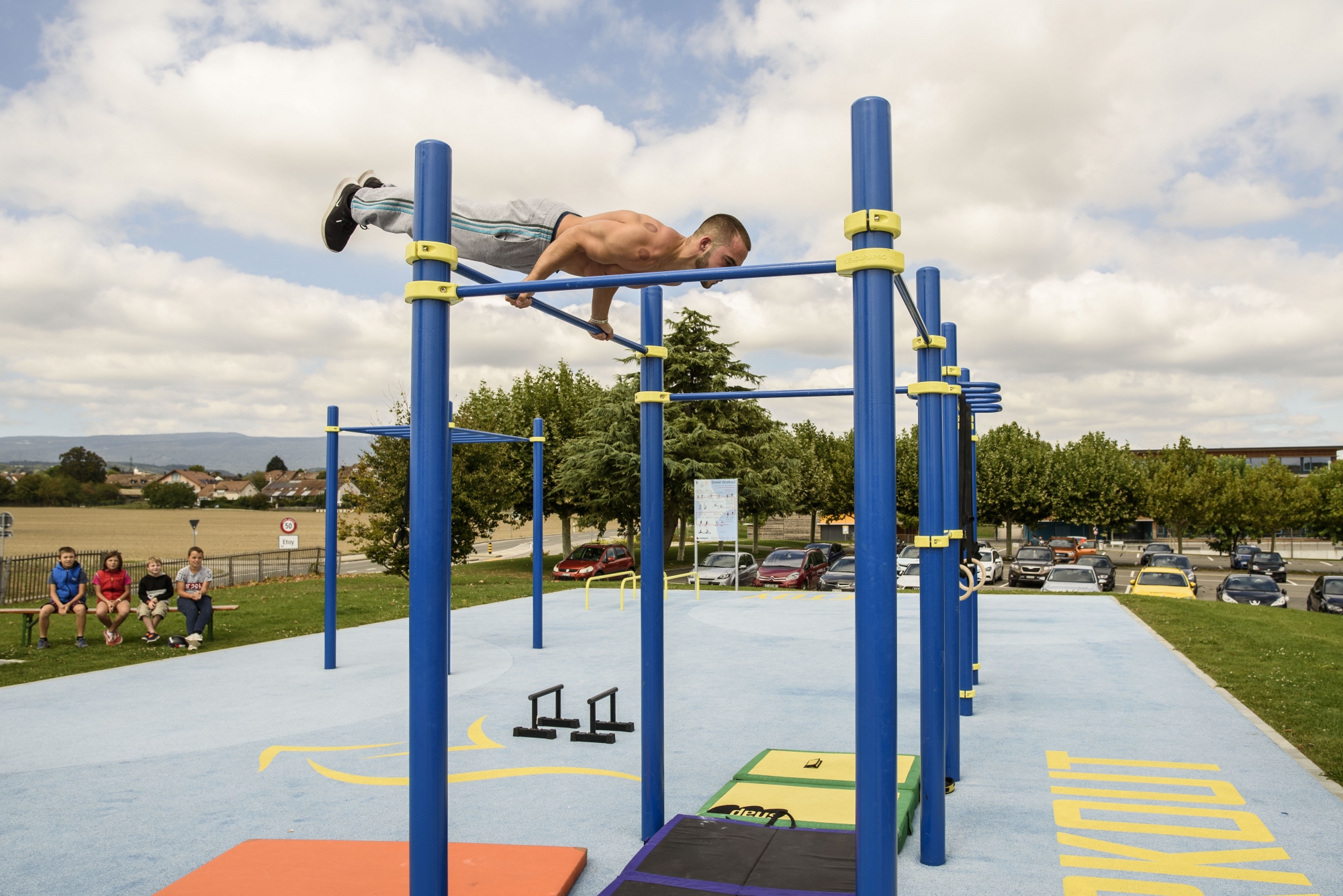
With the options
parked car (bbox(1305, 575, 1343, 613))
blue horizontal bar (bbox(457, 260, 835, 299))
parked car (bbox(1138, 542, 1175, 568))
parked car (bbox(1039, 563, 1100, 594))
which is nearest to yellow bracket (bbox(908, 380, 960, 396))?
blue horizontal bar (bbox(457, 260, 835, 299))

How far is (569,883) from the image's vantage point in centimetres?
406

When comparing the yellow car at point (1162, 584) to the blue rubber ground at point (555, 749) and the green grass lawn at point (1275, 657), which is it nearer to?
the green grass lawn at point (1275, 657)

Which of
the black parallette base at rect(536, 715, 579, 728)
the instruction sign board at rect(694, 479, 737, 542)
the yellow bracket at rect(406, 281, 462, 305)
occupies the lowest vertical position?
the black parallette base at rect(536, 715, 579, 728)

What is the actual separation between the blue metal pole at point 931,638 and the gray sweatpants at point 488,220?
219cm

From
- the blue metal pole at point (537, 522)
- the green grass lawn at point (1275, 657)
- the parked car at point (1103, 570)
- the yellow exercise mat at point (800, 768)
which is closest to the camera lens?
the yellow exercise mat at point (800, 768)

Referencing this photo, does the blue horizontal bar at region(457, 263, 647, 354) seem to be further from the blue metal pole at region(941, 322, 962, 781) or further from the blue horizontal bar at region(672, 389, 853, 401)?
the blue metal pole at region(941, 322, 962, 781)

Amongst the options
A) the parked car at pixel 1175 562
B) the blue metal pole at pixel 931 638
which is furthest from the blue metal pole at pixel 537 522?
the parked car at pixel 1175 562

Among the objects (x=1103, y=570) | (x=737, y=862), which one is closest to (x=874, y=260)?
(x=737, y=862)

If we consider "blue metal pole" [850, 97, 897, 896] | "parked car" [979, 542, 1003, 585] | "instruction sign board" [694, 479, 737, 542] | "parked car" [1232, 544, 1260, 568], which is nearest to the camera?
Result: "blue metal pole" [850, 97, 897, 896]

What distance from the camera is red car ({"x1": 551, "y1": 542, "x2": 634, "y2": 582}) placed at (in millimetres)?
24781

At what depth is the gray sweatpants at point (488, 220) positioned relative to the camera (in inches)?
156

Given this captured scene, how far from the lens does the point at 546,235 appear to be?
3973mm

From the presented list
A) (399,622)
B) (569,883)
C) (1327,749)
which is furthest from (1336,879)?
(399,622)

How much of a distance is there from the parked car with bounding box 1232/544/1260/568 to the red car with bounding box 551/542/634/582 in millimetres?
27056
